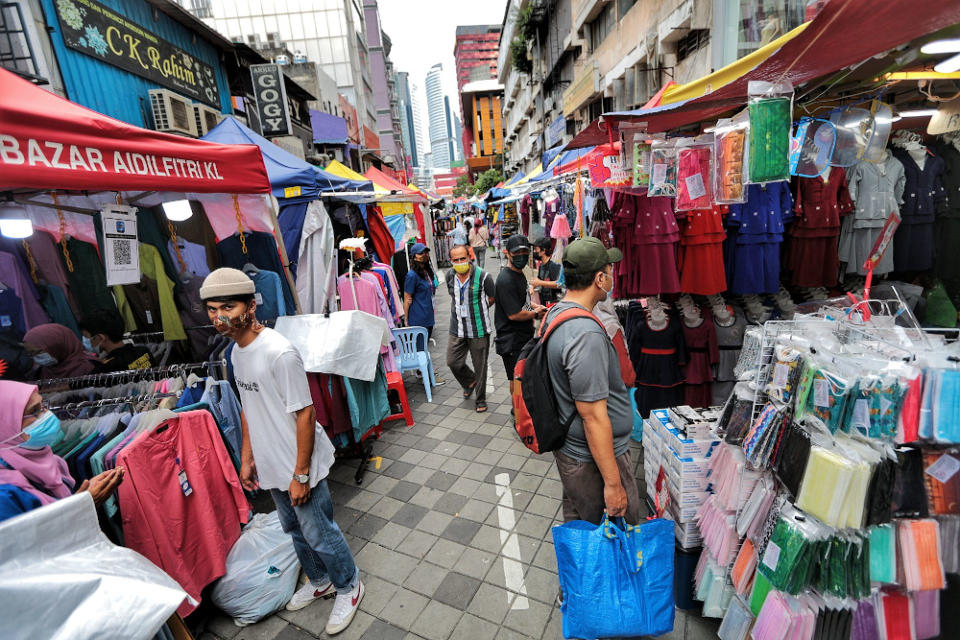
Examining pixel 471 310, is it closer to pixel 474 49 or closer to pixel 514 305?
pixel 514 305

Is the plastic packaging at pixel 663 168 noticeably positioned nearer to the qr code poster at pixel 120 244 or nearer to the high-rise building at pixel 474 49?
the qr code poster at pixel 120 244

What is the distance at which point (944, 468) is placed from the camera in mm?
1777

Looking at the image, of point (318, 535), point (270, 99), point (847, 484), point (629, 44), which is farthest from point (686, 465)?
point (629, 44)

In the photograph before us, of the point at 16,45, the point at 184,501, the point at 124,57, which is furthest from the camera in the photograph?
the point at 124,57

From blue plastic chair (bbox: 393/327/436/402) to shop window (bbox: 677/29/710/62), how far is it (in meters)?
8.65

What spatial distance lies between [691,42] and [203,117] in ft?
35.1

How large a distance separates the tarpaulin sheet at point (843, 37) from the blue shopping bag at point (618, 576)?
97.0 inches

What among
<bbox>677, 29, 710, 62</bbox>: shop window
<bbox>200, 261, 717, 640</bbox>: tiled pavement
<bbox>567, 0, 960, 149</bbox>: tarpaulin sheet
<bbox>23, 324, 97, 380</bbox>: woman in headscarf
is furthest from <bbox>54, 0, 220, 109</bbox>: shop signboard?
<bbox>677, 29, 710, 62</bbox>: shop window

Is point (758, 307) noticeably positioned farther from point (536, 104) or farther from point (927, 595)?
point (536, 104)

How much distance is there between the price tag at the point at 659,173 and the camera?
303 cm

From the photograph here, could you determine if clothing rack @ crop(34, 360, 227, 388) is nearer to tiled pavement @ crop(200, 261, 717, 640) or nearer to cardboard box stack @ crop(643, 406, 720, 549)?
tiled pavement @ crop(200, 261, 717, 640)

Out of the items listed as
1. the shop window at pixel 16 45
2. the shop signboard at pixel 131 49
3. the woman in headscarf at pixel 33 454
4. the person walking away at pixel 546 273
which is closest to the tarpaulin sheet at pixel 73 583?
the woman in headscarf at pixel 33 454

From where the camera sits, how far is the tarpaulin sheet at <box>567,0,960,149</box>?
1.77 metres

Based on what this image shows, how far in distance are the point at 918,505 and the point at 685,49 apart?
449 inches
